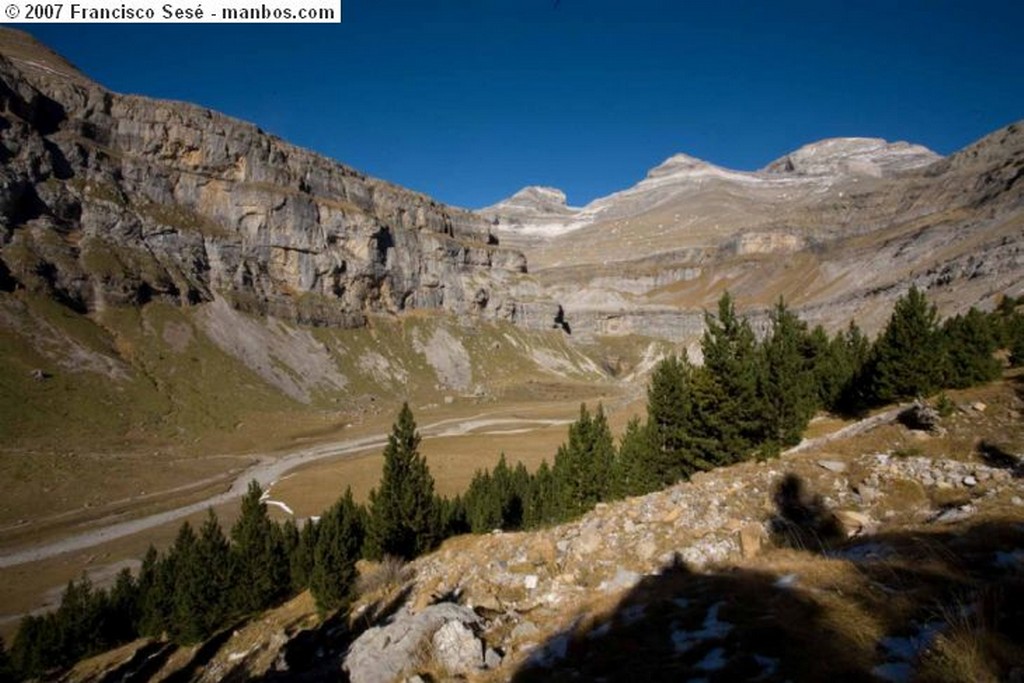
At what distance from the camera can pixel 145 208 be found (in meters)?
163

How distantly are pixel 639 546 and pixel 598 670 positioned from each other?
26.8ft

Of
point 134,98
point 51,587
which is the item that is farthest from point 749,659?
point 134,98

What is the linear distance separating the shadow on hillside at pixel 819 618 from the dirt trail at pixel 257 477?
70.4 meters

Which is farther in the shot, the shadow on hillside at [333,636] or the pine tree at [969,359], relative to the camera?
the pine tree at [969,359]

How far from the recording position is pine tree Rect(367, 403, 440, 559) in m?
35.6

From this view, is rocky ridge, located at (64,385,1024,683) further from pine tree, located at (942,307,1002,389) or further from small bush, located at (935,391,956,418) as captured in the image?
pine tree, located at (942,307,1002,389)

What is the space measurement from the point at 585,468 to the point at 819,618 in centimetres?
3556

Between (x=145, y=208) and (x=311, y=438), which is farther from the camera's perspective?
(x=145, y=208)

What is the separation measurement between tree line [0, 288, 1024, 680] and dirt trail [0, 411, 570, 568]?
24.1 meters

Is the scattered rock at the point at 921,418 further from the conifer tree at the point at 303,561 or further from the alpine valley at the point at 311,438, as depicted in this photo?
the conifer tree at the point at 303,561

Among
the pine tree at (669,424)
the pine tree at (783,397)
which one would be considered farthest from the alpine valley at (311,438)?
the pine tree at (669,424)

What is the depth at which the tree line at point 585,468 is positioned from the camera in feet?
93.3

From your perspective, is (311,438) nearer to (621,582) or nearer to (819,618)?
(621,582)

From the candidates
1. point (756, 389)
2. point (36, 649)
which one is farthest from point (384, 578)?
point (36, 649)
